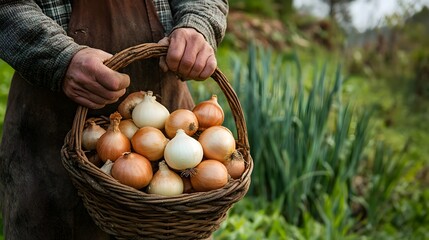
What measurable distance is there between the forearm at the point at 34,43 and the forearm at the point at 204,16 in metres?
0.32

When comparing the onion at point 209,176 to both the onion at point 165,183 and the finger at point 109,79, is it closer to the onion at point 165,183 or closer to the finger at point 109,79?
the onion at point 165,183

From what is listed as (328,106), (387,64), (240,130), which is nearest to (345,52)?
(387,64)

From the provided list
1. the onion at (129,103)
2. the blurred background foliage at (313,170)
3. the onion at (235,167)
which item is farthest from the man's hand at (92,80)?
the blurred background foliage at (313,170)

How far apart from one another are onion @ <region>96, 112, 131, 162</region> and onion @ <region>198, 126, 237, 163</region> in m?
0.20

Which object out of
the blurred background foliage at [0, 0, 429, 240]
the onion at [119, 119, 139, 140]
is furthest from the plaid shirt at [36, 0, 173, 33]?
the blurred background foliage at [0, 0, 429, 240]

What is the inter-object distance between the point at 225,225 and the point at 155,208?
153cm

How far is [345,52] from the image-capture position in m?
7.81

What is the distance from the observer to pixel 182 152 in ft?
4.47

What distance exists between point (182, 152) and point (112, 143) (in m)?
0.17

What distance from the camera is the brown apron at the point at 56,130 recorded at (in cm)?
156

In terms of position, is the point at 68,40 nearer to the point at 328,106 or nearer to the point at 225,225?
the point at 225,225

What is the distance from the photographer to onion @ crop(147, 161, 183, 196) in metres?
1.34

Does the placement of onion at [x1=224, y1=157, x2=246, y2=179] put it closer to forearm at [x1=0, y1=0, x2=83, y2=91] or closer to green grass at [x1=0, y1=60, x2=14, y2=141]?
forearm at [x1=0, y1=0, x2=83, y2=91]

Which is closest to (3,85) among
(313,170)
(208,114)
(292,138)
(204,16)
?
(292,138)
